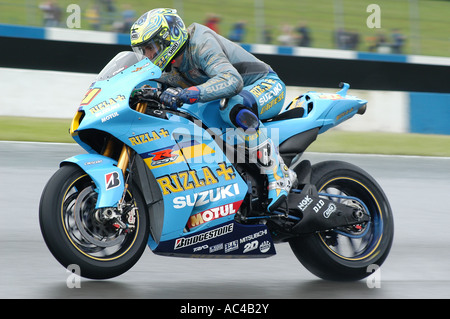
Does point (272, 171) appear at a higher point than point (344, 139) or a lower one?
higher

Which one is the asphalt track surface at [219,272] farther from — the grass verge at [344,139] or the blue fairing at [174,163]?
the grass verge at [344,139]

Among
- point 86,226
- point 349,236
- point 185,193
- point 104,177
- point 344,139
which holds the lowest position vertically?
point 344,139

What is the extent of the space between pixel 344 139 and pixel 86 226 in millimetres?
9004

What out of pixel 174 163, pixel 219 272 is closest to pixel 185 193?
pixel 174 163

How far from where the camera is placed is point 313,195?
4.75 meters

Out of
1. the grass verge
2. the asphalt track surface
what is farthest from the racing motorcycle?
A: the grass verge

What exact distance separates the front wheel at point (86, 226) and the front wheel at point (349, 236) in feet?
3.92

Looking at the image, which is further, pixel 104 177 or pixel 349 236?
pixel 349 236

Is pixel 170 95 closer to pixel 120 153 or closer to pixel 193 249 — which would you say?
pixel 120 153

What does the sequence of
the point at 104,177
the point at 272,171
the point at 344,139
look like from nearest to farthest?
the point at 104,177, the point at 272,171, the point at 344,139

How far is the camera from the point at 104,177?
3965mm

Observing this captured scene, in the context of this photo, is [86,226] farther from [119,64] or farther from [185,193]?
[119,64]

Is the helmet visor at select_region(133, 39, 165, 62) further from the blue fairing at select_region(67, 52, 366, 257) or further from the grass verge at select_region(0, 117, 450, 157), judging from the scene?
the grass verge at select_region(0, 117, 450, 157)
